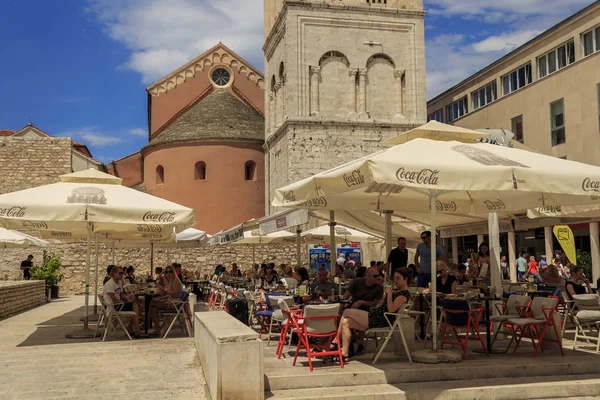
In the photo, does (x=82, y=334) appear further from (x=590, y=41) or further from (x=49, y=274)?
(x=590, y=41)

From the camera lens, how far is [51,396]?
7.23 m

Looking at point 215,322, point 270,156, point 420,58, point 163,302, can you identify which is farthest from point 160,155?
point 215,322

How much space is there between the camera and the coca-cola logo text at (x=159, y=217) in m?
10.6

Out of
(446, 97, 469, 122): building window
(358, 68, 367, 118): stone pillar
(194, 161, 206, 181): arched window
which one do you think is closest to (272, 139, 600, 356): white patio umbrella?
(358, 68, 367, 118): stone pillar

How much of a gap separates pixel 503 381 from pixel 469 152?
2.65 m

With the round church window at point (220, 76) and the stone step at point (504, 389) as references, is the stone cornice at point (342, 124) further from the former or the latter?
the stone step at point (504, 389)

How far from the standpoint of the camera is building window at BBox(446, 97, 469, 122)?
146ft

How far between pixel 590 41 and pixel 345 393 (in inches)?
1122

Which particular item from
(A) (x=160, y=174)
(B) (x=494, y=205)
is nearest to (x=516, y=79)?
(A) (x=160, y=174)

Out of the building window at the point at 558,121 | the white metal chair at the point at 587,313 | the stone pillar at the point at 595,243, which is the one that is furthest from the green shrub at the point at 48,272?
the building window at the point at 558,121

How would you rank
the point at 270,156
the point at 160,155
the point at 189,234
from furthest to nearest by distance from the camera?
the point at 160,155
the point at 270,156
the point at 189,234

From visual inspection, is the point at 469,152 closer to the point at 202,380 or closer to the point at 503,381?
the point at 503,381

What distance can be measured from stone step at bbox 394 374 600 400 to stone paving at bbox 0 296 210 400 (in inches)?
93.1

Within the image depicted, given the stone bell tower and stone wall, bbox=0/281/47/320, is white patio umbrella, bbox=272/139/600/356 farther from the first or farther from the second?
the stone bell tower
